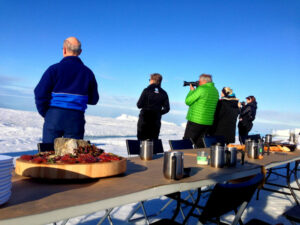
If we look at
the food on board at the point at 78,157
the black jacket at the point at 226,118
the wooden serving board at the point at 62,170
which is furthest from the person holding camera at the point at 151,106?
the wooden serving board at the point at 62,170

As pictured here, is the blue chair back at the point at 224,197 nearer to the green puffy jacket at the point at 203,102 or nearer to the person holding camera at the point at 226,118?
the green puffy jacket at the point at 203,102

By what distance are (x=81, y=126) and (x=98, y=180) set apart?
127cm

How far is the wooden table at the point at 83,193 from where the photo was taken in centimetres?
98

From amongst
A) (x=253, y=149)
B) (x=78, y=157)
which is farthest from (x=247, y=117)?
(x=78, y=157)

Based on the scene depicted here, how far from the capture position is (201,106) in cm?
413

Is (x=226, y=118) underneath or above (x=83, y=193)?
above

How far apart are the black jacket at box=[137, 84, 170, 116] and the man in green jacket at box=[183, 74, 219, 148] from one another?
493 mm

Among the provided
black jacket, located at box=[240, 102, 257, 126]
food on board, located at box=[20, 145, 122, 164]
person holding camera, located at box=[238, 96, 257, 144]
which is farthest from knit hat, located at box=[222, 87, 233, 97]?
food on board, located at box=[20, 145, 122, 164]

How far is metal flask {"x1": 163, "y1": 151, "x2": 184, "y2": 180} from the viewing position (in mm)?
1599

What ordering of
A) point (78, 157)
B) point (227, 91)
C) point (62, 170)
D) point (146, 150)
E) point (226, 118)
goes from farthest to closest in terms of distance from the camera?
1. point (227, 91)
2. point (226, 118)
3. point (146, 150)
4. point (78, 157)
5. point (62, 170)

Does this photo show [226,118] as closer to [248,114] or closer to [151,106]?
[151,106]

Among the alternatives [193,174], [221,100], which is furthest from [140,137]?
[193,174]

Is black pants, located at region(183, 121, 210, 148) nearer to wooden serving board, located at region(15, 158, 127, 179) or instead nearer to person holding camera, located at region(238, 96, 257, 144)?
wooden serving board, located at region(15, 158, 127, 179)

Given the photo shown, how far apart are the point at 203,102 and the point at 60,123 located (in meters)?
2.23
